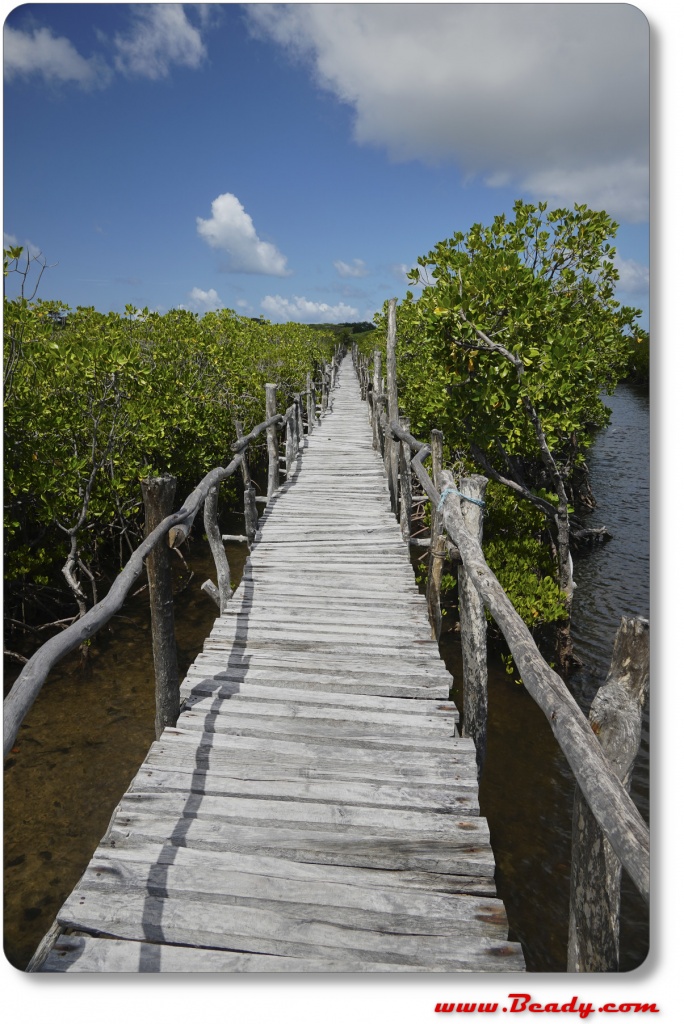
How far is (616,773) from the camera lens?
6.77 feet

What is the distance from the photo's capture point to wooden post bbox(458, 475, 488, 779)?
3850mm

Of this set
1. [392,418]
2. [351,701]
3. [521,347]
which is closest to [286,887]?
[351,701]

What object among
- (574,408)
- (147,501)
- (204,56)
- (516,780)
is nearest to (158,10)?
(204,56)

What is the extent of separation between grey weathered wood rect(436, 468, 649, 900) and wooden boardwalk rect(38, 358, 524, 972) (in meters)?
1.13

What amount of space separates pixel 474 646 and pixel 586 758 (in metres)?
2.15

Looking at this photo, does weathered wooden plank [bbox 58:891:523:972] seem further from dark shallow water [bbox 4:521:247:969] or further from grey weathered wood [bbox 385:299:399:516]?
grey weathered wood [bbox 385:299:399:516]

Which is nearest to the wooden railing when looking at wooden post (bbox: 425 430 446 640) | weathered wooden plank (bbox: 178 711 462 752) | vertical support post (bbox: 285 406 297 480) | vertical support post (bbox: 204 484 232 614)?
weathered wooden plank (bbox: 178 711 462 752)

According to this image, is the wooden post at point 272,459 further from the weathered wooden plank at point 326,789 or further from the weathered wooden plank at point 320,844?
the weathered wooden plank at point 320,844

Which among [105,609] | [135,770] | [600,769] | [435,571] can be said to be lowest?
[135,770]

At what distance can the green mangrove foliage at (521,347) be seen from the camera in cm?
748

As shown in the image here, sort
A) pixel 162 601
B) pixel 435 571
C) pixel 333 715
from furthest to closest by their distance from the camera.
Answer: pixel 435 571
pixel 333 715
pixel 162 601

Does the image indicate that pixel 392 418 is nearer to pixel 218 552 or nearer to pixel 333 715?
pixel 218 552

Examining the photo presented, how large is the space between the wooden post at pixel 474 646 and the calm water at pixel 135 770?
1241 mm

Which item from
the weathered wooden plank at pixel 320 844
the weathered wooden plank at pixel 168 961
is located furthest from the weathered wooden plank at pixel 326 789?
the weathered wooden plank at pixel 168 961
